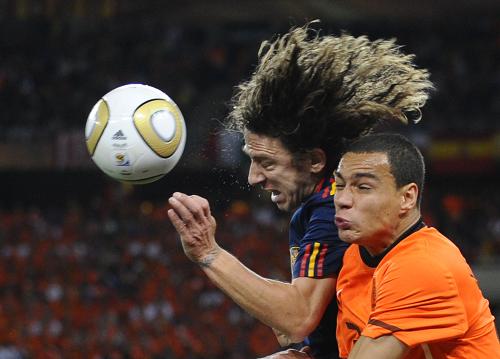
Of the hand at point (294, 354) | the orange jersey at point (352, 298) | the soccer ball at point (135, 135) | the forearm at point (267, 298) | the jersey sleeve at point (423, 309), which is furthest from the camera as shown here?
the soccer ball at point (135, 135)

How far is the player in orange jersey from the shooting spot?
321 cm

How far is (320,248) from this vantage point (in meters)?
3.98

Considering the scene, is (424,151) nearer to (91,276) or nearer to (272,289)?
(91,276)

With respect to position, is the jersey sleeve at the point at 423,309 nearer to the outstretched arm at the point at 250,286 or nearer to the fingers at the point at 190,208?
the outstretched arm at the point at 250,286

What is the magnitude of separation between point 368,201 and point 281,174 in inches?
34.7

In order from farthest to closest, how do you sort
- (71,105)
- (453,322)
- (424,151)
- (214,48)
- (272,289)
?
(214,48), (71,105), (424,151), (272,289), (453,322)

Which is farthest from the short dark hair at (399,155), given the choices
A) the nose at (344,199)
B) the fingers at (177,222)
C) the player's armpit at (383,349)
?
the fingers at (177,222)

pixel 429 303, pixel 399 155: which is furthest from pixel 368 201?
A: pixel 429 303

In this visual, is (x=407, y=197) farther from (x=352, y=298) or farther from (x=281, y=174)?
(x=281, y=174)

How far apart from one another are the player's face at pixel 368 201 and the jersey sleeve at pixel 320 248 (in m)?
0.42

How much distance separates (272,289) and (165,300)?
11.7 m

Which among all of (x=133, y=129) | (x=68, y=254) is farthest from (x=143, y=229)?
(x=133, y=129)

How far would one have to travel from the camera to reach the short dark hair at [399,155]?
3.43 meters

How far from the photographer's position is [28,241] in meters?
17.0
